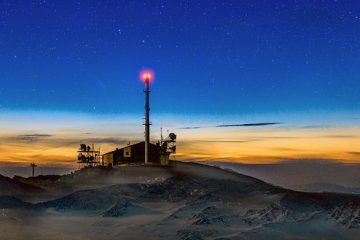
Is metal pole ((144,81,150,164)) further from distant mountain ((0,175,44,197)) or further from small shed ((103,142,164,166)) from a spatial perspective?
distant mountain ((0,175,44,197))

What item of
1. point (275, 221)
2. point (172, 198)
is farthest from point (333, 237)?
point (172, 198)

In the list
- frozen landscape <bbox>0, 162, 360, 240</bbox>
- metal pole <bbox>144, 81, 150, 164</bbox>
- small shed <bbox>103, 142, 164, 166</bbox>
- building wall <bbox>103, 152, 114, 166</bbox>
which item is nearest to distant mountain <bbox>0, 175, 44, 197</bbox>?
→ frozen landscape <bbox>0, 162, 360, 240</bbox>

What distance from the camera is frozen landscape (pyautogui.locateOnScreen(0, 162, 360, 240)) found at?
45.2 meters

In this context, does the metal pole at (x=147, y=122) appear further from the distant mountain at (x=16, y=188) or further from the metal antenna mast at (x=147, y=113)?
the distant mountain at (x=16, y=188)

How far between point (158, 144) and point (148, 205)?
27764 mm

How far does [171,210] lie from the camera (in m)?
53.0

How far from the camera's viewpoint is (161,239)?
142ft

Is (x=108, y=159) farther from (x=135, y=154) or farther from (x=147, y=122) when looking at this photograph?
(x=147, y=122)

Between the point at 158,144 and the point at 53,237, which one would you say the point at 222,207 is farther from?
the point at 158,144

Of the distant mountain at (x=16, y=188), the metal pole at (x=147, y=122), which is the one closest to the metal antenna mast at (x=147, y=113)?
the metal pole at (x=147, y=122)

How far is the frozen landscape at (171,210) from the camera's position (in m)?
45.2

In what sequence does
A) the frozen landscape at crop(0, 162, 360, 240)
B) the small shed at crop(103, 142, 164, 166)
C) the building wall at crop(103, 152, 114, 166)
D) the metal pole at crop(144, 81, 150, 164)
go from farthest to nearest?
the building wall at crop(103, 152, 114, 166)
the small shed at crop(103, 142, 164, 166)
the metal pole at crop(144, 81, 150, 164)
the frozen landscape at crop(0, 162, 360, 240)

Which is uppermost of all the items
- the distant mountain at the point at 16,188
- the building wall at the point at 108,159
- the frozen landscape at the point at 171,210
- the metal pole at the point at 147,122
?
the metal pole at the point at 147,122

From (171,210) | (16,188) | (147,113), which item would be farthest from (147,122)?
(171,210)
